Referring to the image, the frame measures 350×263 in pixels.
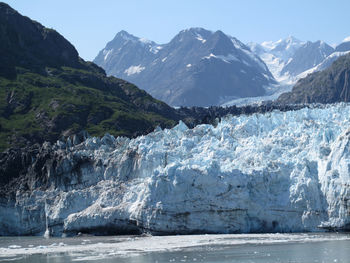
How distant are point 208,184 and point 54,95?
87.9 m

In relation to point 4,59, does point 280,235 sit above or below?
below

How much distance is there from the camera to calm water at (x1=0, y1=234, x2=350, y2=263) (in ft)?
143

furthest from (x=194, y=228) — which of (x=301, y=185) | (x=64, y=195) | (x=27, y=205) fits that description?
(x=27, y=205)

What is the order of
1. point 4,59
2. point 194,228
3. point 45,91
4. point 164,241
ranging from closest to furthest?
point 164,241
point 194,228
point 45,91
point 4,59

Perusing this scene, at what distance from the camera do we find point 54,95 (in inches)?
5428

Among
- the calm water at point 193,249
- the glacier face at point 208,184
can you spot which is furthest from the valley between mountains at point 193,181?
the calm water at point 193,249

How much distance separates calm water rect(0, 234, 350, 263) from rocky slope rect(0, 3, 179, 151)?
181 ft

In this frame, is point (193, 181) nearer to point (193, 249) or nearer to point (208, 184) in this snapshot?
point (208, 184)

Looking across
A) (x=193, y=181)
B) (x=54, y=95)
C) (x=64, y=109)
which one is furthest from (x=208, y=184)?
(x=54, y=95)

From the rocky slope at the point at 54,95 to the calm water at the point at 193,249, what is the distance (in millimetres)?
55152

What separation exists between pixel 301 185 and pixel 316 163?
2917 mm

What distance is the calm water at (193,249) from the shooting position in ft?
143

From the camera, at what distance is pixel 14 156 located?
7812 centimetres

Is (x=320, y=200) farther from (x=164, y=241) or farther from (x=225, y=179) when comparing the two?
(x=164, y=241)
